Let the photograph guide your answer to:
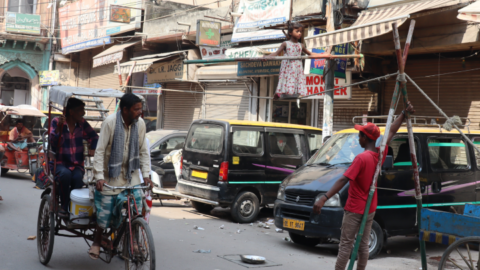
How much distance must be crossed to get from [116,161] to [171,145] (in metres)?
6.90

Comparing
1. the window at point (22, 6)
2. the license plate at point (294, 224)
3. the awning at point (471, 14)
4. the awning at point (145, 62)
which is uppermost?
the window at point (22, 6)

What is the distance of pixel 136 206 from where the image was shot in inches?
195

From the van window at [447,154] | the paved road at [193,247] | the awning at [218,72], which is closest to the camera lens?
the paved road at [193,247]

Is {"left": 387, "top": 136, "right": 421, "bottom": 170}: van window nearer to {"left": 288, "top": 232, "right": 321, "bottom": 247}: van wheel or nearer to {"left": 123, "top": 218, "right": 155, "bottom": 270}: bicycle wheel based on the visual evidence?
{"left": 288, "top": 232, "right": 321, "bottom": 247}: van wheel

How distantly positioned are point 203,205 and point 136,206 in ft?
19.5

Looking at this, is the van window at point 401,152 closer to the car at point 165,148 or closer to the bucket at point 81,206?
the bucket at point 81,206

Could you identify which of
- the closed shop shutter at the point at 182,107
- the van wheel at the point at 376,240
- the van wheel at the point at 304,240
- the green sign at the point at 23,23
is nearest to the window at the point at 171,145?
the van wheel at the point at 304,240

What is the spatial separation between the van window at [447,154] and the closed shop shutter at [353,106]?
15.8 feet

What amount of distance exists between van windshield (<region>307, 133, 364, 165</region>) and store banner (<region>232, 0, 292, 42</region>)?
17.1ft

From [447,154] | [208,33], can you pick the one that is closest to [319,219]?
[447,154]

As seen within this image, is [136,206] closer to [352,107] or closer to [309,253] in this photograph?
[309,253]

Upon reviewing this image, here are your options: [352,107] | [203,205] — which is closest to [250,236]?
[203,205]

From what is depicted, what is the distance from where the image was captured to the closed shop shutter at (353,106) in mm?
12969

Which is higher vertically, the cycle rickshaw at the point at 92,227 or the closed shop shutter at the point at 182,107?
the closed shop shutter at the point at 182,107
